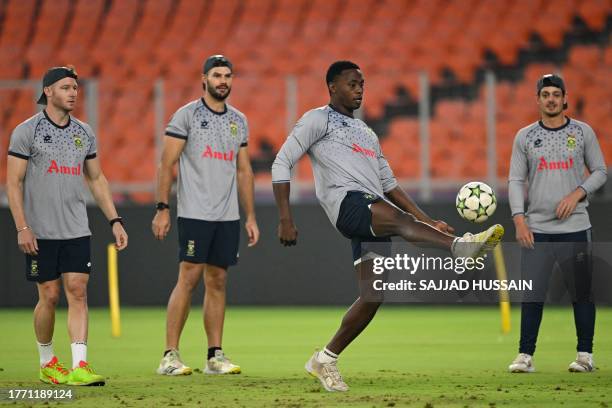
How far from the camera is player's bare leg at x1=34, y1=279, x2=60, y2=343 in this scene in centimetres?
743

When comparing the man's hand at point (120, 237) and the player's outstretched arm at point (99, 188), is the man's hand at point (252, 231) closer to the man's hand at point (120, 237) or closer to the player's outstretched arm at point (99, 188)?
the player's outstretched arm at point (99, 188)

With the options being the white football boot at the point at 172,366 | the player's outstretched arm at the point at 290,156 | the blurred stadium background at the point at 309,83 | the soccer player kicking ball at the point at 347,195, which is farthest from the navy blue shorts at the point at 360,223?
the blurred stadium background at the point at 309,83

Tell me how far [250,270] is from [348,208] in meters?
7.71

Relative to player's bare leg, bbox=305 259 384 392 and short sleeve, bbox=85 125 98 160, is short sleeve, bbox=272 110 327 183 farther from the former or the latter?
short sleeve, bbox=85 125 98 160

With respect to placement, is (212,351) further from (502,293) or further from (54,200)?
(502,293)

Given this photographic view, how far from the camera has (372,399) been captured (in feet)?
21.3

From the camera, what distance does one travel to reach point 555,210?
797 cm

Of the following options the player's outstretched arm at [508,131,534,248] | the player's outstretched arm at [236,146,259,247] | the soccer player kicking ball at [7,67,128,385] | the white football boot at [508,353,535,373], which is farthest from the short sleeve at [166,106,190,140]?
the white football boot at [508,353,535,373]

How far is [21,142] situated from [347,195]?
2.15 metres

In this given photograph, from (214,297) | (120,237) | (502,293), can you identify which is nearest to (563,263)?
(214,297)

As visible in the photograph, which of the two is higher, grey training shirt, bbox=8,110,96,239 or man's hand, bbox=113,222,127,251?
grey training shirt, bbox=8,110,96,239

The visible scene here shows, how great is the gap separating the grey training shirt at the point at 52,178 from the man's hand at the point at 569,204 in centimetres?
327

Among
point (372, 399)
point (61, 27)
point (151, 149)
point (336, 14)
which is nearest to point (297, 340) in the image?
point (372, 399)

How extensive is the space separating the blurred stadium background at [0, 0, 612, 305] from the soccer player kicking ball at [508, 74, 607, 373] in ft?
17.5
